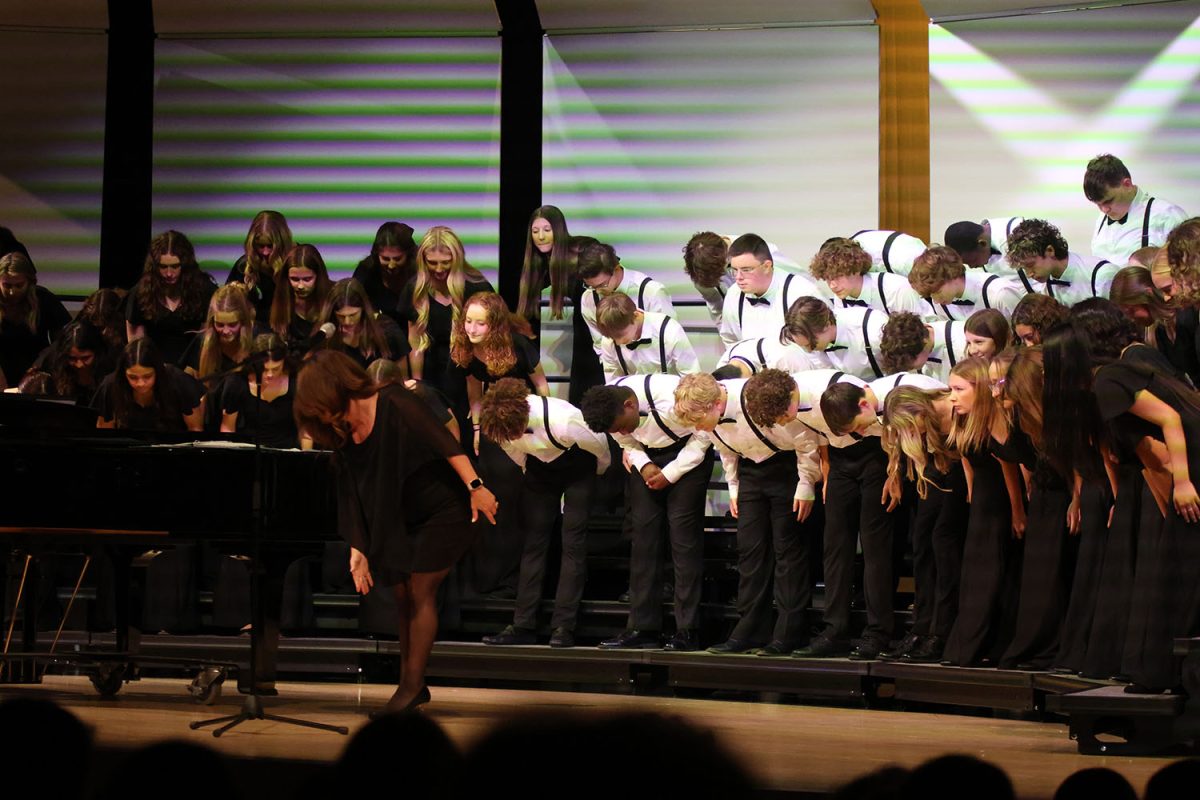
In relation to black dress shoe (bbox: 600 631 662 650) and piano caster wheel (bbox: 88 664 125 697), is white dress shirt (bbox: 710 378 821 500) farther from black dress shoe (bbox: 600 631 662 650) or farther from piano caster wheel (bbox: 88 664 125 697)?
piano caster wheel (bbox: 88 664 125 697)

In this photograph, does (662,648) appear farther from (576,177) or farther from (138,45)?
(138,45)

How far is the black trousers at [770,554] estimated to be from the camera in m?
6.99

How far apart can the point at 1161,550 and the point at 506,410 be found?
3003mm

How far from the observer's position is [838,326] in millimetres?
7477

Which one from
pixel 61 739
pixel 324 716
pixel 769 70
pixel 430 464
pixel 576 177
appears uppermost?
pixel 769 70

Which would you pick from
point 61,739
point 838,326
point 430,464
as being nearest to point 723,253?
point 838,326

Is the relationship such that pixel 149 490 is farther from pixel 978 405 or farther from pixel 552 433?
pixel 978 405

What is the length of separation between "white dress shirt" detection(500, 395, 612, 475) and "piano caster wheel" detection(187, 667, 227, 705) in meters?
1.75

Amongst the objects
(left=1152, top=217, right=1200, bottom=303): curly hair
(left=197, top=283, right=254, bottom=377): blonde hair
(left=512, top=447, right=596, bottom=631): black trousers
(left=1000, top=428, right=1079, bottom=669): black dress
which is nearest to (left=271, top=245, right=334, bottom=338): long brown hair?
(left=197, top=283, right=254, bottom=377): blonde hair

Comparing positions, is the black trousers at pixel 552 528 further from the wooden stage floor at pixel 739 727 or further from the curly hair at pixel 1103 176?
the curly hair at pixel 1103 176

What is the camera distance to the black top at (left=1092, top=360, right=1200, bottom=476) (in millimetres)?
5078

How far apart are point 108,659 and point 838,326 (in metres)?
3.62

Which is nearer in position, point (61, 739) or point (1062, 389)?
point (61, 739)

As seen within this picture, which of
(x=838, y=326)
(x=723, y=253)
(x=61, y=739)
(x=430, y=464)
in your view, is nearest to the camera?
(x=61, y=739)
